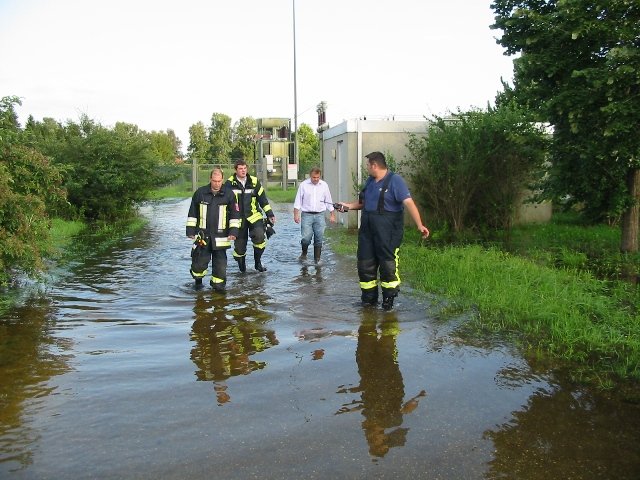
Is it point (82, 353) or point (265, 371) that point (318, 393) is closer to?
point (265, 371)

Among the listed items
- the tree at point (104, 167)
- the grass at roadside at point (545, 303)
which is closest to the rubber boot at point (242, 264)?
the grass at roadside at point (545, 303)

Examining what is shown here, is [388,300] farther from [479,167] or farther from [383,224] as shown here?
[479,167]

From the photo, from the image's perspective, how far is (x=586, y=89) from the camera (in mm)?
9883

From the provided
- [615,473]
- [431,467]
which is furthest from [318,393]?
[615,473]

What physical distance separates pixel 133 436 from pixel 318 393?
1447 mm

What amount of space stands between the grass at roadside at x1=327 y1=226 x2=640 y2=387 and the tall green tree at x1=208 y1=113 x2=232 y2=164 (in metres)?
47.3

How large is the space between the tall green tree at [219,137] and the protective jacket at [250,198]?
46907 mm

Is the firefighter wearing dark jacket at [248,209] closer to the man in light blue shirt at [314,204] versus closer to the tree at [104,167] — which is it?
the man in light blue shirt at [314,204]

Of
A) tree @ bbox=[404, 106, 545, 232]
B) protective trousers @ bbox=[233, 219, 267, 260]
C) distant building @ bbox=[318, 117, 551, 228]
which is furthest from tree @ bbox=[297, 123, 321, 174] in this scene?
protective trousers @ bbox=[233, 219, 267, 260]

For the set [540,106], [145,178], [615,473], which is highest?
[540,106]

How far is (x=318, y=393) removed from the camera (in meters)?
4.97

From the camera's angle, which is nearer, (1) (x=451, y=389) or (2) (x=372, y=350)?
(1) (x=451, y=389)

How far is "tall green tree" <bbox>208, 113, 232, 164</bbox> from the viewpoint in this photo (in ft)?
186

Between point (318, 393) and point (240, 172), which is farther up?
point (240, 172)
